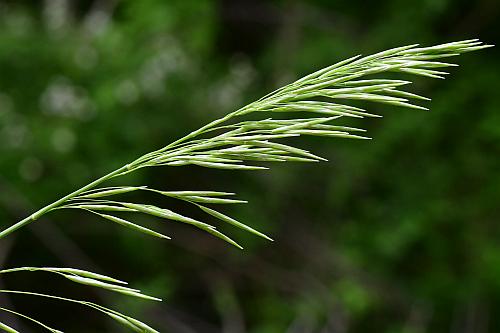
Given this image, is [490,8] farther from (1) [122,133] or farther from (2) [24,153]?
(2) [24,153]

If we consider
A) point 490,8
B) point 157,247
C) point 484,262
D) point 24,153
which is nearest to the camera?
point 24,153

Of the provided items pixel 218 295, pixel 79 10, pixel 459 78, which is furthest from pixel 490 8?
pixel 79 10

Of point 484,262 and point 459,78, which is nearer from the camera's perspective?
point 484,262

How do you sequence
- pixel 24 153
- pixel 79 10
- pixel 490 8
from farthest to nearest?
1. pixel 79 10
2. pixel 490 8
3. pixel 24 153

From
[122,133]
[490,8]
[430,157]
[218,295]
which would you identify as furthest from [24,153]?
[490,8]

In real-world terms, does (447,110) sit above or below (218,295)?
above

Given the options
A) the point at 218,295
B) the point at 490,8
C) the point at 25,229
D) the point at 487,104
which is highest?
the point at 490,8
